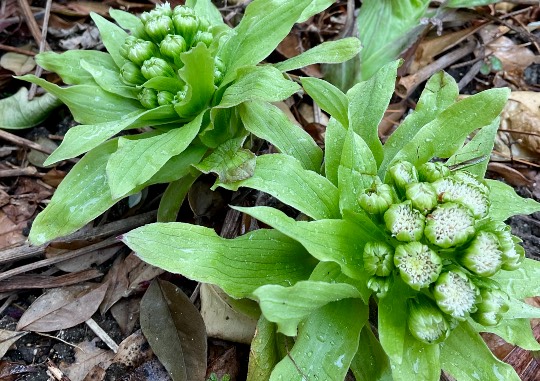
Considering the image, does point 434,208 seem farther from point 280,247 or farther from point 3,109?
point 3,109

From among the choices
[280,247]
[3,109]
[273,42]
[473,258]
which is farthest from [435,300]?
[3,109]

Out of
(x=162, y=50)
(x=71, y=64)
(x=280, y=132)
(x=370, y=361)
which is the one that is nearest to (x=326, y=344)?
(x=370, y=361)

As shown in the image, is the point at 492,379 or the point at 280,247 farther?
the point at 280,247

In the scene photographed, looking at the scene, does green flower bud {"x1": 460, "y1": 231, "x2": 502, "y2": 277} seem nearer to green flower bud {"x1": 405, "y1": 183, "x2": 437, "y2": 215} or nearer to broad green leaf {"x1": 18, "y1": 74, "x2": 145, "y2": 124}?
green flower bud {"x1": 405, "y1": 183, "x2": 437, "y2": 215}

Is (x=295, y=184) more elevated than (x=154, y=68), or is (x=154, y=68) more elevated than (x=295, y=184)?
(x=154, y=68)

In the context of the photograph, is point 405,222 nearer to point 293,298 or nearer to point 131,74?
point 293,298

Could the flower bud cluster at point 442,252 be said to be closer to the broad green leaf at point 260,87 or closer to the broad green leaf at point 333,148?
the broad green leaf at point 333,148

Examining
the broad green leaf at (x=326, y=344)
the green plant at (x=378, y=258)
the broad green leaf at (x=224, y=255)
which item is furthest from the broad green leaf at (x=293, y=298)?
the broad green leaf at (x=224, y=255)

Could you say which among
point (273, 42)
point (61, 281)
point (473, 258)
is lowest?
point (61, 281)
